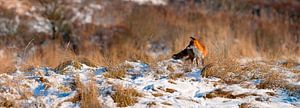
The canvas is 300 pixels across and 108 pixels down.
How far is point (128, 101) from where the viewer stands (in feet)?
14.9

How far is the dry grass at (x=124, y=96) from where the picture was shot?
4.52m

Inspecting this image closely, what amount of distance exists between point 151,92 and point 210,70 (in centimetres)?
91

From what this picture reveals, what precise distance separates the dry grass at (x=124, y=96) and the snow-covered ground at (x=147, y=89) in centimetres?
4

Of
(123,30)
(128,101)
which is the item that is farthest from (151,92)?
(123,30)

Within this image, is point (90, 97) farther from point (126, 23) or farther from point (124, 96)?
point (126, 23)

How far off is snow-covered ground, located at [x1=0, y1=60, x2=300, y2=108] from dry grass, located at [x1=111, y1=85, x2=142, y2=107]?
43 mm

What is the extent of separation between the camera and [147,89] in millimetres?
4902

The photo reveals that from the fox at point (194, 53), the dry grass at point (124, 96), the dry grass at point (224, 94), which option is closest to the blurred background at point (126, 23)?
the fox at point (194, 53)

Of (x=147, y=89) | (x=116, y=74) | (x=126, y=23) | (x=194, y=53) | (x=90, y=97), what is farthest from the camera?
(x=126, y=23)

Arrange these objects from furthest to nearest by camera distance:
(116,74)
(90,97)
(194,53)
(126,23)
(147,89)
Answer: (126,23), (194,53), (116,74), (147,89), (90,97)

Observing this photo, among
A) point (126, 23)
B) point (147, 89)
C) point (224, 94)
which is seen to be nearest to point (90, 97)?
point (147, 89)

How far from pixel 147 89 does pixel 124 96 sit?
1.32ft

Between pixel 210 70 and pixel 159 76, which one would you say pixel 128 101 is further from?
pixel 210 70

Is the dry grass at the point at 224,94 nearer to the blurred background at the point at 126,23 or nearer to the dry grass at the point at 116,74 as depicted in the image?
the dry grass at the point at 116,74
